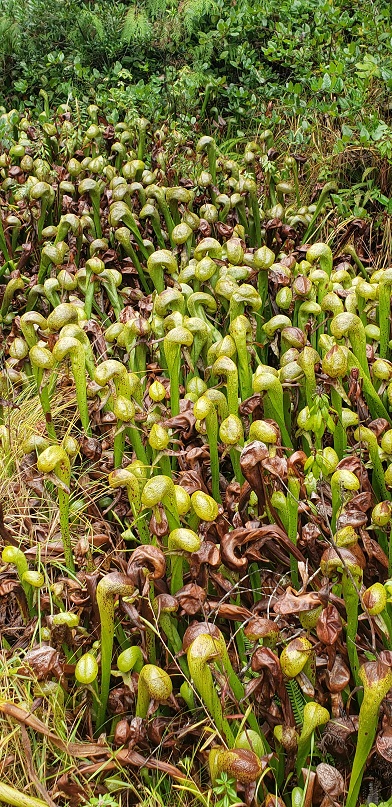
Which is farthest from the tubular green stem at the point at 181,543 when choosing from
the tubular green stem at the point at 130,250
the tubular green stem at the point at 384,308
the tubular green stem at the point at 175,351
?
the tubular green stem at the point at 130,250

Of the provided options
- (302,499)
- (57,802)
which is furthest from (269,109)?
(57,802)

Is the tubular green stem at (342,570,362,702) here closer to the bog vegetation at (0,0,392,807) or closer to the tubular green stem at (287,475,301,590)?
the bog vegetation at (0,0,392,807)

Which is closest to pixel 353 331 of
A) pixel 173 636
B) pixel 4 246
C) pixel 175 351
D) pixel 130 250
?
pixel 175 351

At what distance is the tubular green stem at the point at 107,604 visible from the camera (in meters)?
1.33

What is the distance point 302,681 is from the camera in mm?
1318

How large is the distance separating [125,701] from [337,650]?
45 cm

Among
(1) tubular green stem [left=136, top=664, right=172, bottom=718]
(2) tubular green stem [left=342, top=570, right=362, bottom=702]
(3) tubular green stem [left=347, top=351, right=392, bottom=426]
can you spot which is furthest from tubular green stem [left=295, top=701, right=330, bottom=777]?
(3) tubular green stem [left=347, top=351, right=392, bottom=426]

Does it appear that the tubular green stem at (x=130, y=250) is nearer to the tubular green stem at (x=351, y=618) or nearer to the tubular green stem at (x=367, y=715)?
the tubular green stem at (x=351, y=618)

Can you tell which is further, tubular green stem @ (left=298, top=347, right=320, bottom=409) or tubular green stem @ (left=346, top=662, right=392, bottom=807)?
tubular green stem @ (left=298, top=347, right=320, bottom=409)

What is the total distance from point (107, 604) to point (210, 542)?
25cm

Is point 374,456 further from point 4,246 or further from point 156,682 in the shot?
point 4,246

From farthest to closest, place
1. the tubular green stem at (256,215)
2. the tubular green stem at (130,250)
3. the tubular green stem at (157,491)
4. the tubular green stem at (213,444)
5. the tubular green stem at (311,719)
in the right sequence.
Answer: the tubular green stem at (256,215), the tubular green stem at (130,250), the tubular green stem at (213,444), the tubular green stem at (157,491), the tubular green stem at (311,719)

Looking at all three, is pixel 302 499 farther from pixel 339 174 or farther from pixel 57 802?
pixel 339 174

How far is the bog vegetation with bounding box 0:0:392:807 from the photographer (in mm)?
1330
